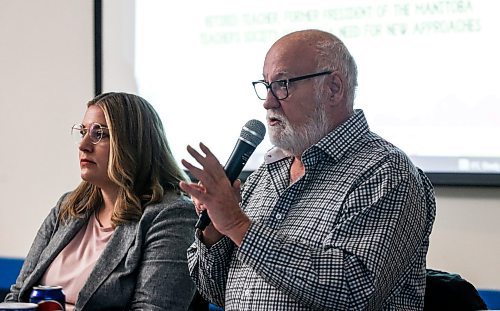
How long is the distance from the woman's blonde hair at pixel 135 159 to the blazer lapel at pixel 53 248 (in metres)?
0.04

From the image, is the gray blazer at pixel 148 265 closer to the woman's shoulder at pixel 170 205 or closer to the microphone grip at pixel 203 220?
the woman's shoulder at pixel 170 205

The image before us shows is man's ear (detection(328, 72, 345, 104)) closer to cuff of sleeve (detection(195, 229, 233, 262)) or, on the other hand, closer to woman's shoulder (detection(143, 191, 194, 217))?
cuff of sleeve (detection(195, 229, 233, 262))

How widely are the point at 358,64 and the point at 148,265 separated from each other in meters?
0.89

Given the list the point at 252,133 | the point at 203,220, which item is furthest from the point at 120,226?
the point at 252,133

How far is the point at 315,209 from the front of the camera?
1826 millimetres

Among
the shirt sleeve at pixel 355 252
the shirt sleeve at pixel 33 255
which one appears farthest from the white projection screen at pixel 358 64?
the shirt sleeve at pixel 355 252

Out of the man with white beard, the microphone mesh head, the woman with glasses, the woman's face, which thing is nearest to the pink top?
the woman with glasses

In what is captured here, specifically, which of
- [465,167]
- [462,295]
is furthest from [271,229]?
[465,167]

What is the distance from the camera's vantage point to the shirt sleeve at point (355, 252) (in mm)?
1664

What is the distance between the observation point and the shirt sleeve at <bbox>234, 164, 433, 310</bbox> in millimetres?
1664

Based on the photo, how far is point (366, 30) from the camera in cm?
258

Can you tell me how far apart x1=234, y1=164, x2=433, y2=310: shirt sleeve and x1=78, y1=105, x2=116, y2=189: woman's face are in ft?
2.49

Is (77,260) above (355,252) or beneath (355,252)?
beneath

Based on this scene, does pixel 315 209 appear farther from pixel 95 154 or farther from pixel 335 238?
pixel 95 154
